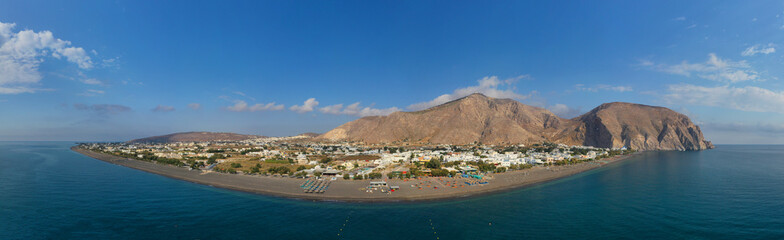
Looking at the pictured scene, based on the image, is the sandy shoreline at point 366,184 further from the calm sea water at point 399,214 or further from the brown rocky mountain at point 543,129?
the brown rocky mountain at point 543,129

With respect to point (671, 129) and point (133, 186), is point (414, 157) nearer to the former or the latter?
point (133, 186)

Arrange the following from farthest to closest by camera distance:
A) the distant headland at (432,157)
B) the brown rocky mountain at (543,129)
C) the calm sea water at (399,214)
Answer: the brown rocky mountain at (543,129) → the distant headland at (432,157) → the calm sea water at (399,214)

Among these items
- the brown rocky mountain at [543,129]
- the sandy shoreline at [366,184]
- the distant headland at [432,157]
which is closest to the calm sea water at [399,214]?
the sandy shoreline at [366,184]

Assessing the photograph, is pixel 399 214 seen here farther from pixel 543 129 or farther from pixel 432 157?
pixel 543 129

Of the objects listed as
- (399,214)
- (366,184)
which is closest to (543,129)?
(366,184)

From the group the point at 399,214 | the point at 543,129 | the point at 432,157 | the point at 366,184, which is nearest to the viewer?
the point at 399,214

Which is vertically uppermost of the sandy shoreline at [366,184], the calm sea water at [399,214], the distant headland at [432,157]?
the distant headland at [432,157]

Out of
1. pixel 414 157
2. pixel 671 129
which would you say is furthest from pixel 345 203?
pixel 671 129
